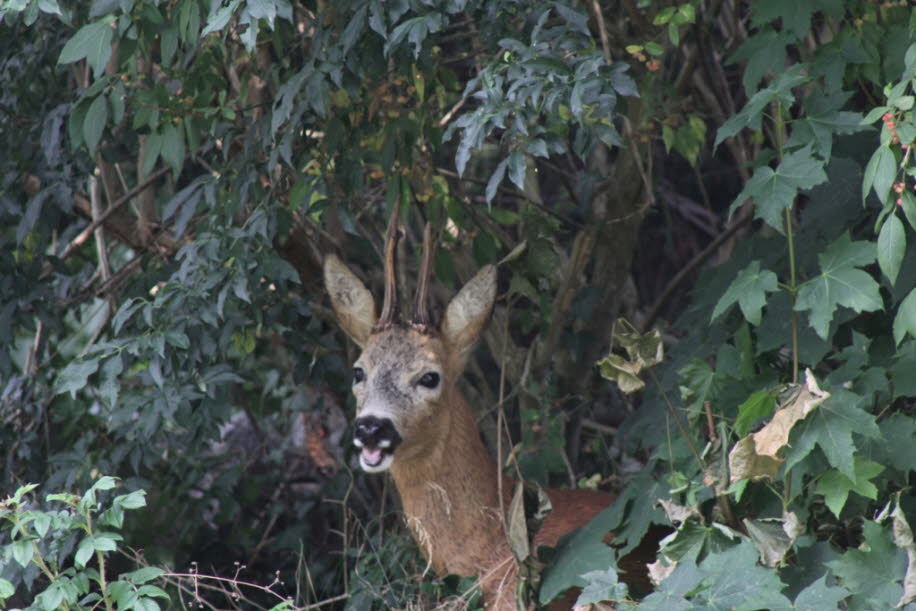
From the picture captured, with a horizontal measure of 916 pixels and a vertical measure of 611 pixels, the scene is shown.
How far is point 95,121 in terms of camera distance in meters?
4.06

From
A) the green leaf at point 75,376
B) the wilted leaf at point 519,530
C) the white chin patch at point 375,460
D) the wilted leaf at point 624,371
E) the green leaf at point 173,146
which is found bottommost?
the wilted leaf at point 519,530

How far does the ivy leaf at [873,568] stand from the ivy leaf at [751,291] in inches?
24.5

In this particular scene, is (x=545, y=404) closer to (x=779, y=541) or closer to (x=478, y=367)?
(x=478, y=367)

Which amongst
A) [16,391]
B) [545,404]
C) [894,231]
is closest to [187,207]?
[16,391]

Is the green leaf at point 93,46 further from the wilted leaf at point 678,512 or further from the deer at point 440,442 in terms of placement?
the wilted leaf at point 678,512

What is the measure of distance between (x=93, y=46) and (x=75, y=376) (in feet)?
3.24

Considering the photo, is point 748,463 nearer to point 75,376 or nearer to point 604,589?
point 604,589

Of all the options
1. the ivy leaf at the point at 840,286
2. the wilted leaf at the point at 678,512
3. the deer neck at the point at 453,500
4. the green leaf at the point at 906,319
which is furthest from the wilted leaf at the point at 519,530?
the green leaf at the point at 906,319

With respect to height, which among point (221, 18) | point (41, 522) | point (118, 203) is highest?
point (221, 18)

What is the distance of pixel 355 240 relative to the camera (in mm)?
5766

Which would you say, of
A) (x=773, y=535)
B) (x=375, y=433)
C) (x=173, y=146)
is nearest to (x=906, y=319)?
(x=773, y=535)

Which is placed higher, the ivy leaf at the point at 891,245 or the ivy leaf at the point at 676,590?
the ivy leaf at the point at 891,245

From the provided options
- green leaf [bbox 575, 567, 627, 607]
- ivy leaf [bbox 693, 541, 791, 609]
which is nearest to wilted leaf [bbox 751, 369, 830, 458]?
ivy leaf [bbox 693, 541, 791, 609]

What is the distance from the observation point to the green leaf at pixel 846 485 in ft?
11.8
